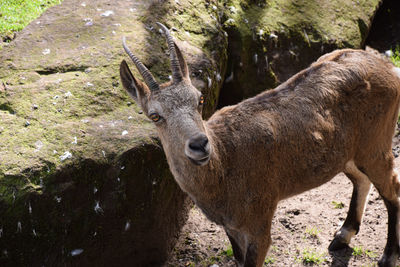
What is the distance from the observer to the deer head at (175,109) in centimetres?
402

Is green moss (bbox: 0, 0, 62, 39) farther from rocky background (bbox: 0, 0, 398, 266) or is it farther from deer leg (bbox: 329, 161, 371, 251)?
deer leg (bbox: 329, 161, 371, 251)

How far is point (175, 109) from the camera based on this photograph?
4.19 metres

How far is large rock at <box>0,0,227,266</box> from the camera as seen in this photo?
457 cm

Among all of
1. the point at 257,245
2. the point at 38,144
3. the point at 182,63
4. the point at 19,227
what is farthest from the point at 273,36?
the point at 19,227

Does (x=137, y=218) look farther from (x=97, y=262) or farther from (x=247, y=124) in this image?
(x=247, y=124)

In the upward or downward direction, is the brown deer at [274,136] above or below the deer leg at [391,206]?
above

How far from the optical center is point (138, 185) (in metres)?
5.17

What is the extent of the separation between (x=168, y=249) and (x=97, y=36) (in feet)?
9.39

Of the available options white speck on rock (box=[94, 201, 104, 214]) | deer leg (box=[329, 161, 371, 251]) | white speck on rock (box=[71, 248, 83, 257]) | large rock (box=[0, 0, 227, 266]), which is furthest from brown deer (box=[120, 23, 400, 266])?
white speck on rock (box=[71, 248, 83, 257])

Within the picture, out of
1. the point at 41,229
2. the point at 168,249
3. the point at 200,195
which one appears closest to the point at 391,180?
the point at 200,195

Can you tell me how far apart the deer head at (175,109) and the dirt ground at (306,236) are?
200cm

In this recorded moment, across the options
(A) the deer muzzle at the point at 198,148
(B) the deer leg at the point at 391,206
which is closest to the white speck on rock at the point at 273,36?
(B) the deer leg at the point at 391,206

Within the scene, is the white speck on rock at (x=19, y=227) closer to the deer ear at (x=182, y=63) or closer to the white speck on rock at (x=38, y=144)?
the white speck on rock at (x=38, y=144)

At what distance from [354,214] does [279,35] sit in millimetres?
3230
